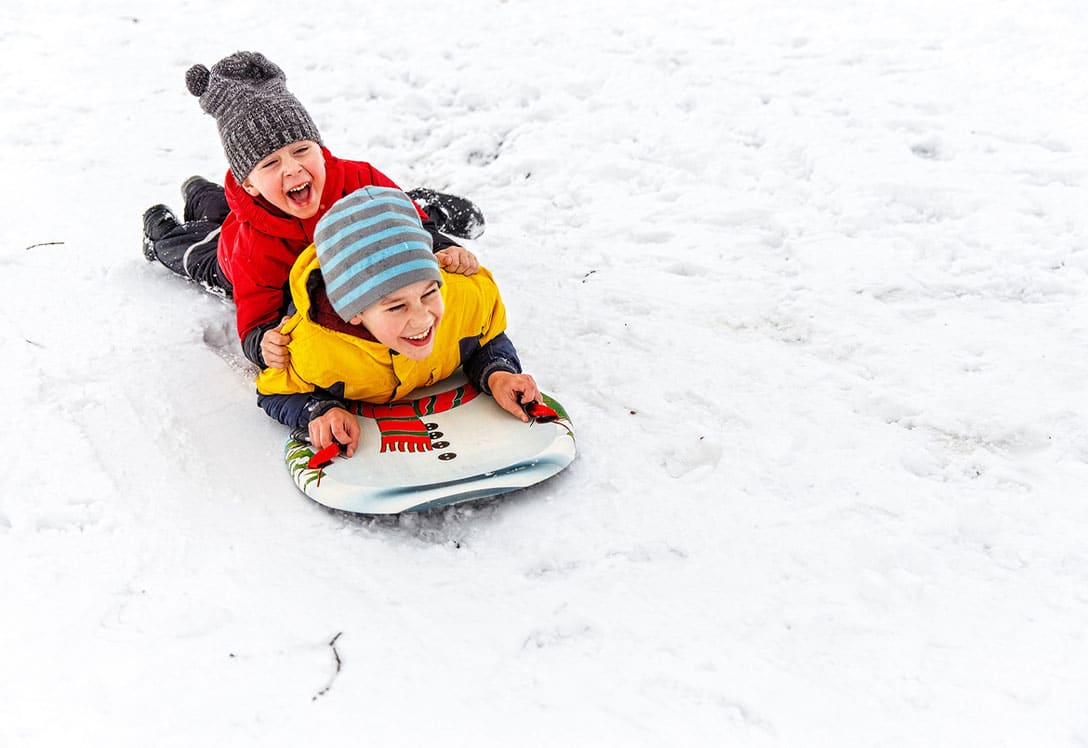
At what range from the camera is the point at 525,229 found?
3.95 meters

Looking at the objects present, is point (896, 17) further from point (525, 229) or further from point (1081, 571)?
point (1081, 571)

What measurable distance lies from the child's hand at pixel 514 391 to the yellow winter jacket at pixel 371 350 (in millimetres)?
151

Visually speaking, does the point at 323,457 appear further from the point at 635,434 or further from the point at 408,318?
the point at 635,434

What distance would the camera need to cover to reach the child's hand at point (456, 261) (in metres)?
2.73

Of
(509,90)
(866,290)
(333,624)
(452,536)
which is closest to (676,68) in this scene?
(509,90)

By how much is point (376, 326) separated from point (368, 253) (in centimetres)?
20

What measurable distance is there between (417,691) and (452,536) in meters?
0.55

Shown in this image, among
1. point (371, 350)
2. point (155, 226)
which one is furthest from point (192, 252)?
point (371, 350)

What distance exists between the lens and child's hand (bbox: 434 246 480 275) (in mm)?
2734

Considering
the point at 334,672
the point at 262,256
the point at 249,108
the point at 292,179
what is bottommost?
the point at 334,672

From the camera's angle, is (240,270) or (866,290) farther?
(866,290)

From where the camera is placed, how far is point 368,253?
240cm

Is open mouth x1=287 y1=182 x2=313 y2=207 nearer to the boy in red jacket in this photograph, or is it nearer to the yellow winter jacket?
the boy in red jacket

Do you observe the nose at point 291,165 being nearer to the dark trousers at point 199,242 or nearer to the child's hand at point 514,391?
the dark trousers at point 199,242
